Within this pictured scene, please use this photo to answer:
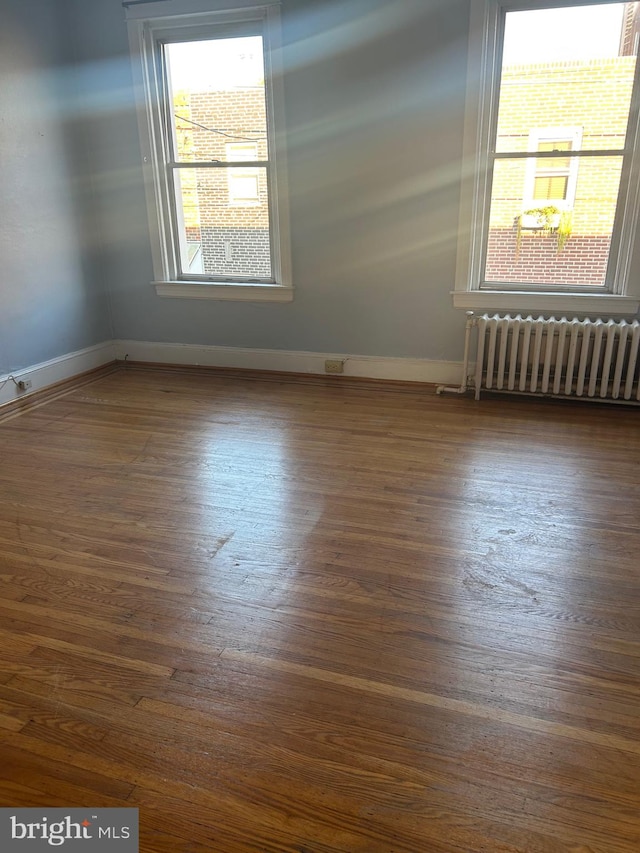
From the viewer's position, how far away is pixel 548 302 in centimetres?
414

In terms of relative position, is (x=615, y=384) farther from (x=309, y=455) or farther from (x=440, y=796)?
(x=440, y=796)

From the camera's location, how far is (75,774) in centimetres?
150

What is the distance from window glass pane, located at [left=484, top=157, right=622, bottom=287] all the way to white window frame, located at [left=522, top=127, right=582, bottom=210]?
15 millimetres

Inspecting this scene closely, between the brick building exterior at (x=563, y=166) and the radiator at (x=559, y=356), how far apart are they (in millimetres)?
411

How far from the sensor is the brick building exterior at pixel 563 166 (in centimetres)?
381

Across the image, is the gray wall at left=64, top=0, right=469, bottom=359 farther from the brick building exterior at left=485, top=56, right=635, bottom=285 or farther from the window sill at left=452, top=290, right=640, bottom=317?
the brick building exterior at left=485, top=56, right=635, bottom=285

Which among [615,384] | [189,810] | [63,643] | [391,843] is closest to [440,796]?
[391,843]

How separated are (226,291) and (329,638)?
346 centimetres

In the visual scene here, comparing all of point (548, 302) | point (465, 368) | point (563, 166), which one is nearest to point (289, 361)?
point (465, 368)

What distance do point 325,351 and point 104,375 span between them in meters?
1.83

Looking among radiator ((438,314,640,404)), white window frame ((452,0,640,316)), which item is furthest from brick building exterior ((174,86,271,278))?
radiator ((438,314,640,404))

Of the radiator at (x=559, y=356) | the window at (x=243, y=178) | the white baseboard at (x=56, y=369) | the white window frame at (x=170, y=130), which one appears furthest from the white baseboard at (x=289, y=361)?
the window at (x=243, y=178)

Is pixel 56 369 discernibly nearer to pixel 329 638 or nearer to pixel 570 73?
pixel 329 638

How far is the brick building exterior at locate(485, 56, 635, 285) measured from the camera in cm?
381
